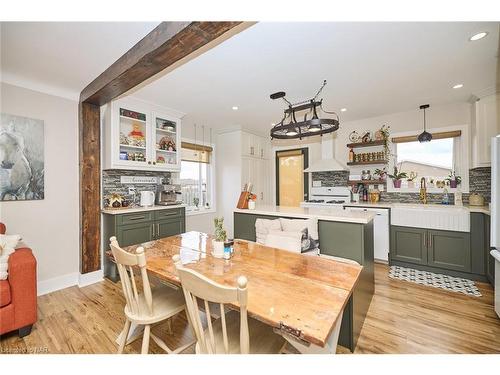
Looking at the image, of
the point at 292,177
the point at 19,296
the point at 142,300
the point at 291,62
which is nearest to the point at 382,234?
the point at 292,177

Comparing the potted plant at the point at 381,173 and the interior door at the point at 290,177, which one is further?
the interior door at the point at 290,177

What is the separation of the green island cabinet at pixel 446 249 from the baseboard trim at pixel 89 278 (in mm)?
4131

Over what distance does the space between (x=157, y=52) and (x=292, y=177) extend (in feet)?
13.1

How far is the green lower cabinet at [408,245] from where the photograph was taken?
3.13 meters

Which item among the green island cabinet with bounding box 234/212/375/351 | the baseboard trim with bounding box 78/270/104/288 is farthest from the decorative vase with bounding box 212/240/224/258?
the baseboard trim with bounding box 78/270/104/288

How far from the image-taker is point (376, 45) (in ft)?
6.27

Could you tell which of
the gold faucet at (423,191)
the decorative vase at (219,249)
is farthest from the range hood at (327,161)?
the decorative vase at (219,249)

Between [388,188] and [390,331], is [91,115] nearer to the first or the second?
Result: [390,331]

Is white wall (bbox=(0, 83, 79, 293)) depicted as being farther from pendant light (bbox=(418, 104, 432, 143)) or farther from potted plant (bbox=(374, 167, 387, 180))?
pendant light (bbox=(418, 104, 432, 143))

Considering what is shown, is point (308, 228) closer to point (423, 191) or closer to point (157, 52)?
point (157, 52)

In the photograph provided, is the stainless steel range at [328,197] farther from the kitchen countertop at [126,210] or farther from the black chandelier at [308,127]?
the kitchen countertop at [126,210]

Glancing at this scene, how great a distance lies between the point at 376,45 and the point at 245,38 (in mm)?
1118
